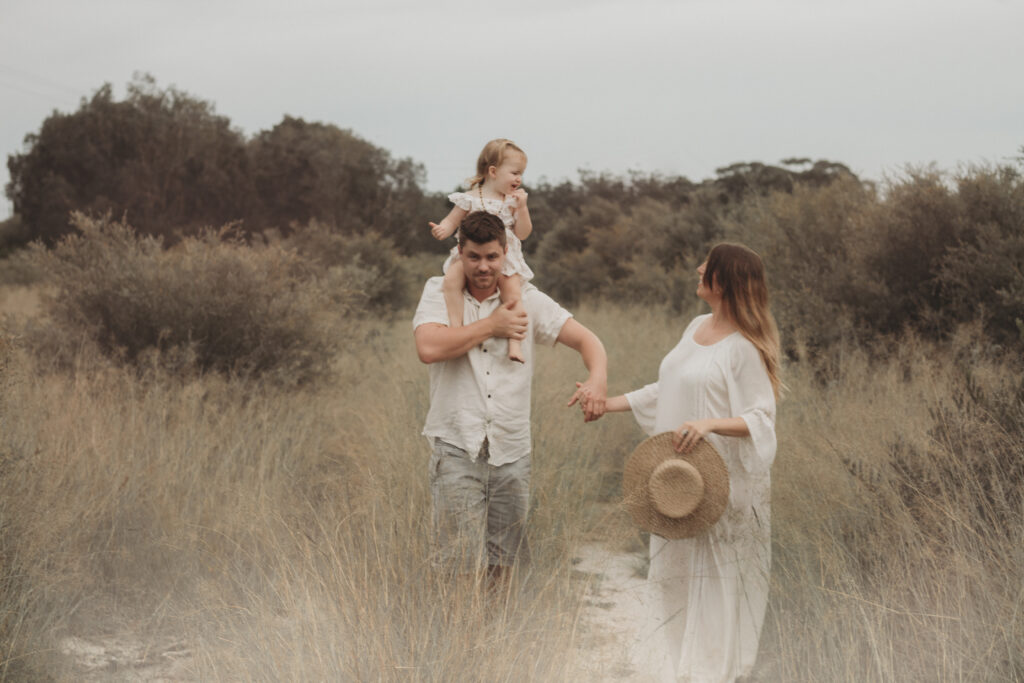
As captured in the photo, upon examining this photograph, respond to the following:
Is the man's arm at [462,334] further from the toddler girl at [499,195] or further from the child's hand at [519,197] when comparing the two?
the child's hand at [519,197]

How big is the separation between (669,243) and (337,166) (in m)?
17.6

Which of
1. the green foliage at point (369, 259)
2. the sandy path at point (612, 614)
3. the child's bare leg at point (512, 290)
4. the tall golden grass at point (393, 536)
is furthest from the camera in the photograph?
the green foliage at point (369, 259)

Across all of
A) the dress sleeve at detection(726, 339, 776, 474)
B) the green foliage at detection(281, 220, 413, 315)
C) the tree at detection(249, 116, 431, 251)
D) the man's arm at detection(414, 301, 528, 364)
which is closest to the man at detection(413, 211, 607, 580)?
the man's arm at detection(414, 301, 528, 364)

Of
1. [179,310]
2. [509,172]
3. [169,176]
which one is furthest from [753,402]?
[169,176]

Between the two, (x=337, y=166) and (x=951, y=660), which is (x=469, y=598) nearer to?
(x=951, y=660)

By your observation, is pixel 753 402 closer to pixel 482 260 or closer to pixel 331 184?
pixel 482 260

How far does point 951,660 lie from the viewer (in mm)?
3621

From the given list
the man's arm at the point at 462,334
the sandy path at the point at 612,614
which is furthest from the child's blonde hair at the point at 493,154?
the sandy path at the point at 612,614

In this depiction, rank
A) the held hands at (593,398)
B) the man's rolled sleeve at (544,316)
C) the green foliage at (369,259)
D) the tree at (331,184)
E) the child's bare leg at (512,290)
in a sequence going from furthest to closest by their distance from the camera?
the tree at (331,184) < the green foliage at (369,259) < the man's rolled sleeve at (544,316) < the held hands at (593,398) < the child's bare leg at (512,290)

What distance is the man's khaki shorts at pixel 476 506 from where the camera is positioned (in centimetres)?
389

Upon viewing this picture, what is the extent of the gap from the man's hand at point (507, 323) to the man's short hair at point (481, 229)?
0.30 meters

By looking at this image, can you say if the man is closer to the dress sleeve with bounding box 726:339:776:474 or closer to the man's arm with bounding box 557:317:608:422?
the man's arm with bounding box 557:317:608:422

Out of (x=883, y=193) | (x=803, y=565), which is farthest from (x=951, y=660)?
(x=883, y=193)

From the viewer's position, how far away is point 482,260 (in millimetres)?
4051
